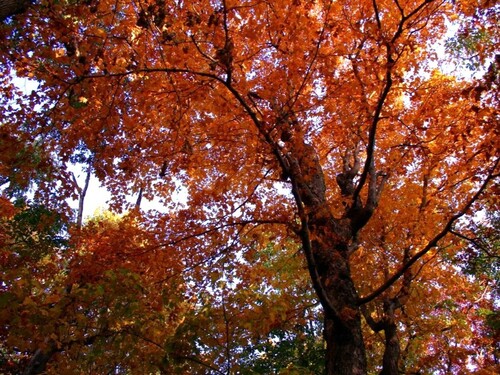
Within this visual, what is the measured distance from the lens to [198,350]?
4.91 metres

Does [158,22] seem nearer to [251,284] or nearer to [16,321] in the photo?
[16,321]

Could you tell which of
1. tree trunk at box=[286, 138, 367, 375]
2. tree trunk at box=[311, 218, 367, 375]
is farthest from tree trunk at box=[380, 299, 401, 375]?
tree trunk at box=[311, 218, 367, 375]

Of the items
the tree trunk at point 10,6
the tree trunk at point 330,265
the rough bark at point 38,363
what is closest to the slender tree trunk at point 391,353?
the tree trunk at point 330,265

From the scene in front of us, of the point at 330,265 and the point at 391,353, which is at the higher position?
the point at 330,265

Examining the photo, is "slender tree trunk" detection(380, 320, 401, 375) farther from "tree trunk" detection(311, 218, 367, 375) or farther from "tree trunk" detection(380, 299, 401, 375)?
"tree trunk" detection(311, 218, 367, 375)

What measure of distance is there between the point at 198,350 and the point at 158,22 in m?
3.79

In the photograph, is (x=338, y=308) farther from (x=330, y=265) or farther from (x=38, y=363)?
(x=38, y=363)

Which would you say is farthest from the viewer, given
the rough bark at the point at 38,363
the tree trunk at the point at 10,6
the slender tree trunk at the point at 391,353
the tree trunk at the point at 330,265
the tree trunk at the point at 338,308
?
the rough bark at the point at 38,363

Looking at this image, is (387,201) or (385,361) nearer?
(385,361)

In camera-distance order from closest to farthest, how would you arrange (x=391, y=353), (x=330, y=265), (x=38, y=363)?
1. (x=330, y=265)
2. (x=391, y=353)
3. (x=38, y=363)

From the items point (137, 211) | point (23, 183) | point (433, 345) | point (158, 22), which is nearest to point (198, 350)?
point (23, 183)

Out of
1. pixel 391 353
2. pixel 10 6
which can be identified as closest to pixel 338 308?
pixel 391 353

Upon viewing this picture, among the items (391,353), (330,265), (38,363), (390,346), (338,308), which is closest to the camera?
(338,308)

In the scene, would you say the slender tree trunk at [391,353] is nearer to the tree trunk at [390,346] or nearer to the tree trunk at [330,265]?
the tree trunk at [390,346]
